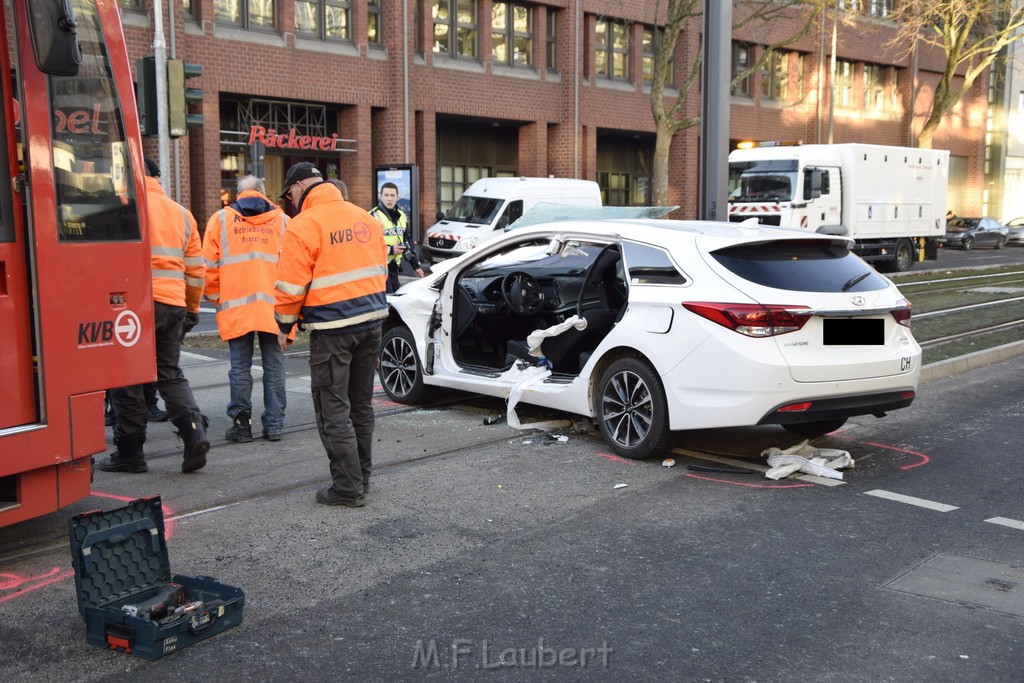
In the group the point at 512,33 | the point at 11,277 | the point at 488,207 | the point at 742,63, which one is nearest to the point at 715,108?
the point at 11,277

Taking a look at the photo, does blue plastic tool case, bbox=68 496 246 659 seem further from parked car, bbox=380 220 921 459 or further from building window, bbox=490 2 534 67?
building window, bbox=490 2 534 67

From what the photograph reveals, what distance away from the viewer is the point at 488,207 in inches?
1036

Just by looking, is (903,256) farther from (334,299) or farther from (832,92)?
(334,299)

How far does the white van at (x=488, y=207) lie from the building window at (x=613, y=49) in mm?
10227

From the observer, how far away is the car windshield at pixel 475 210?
85.6 feet

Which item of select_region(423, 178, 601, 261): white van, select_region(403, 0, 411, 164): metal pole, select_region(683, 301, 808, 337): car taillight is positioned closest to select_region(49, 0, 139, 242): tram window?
select_region(683, 301, 808, 337): car taillight

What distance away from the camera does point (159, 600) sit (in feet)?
14.4

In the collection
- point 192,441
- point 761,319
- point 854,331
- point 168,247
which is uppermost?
point 168,247

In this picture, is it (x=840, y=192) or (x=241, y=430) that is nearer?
(x=241, y=430)

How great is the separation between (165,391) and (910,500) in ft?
14.6

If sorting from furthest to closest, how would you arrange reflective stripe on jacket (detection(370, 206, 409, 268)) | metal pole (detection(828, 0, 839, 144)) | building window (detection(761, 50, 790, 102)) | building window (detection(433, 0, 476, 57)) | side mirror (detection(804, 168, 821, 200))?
building window (detection(761, 50, 790, 102))
metal pole (detection(828, 0, 839, 144))
building window (detection(433, 0, 476, 57))
side mirror (detection(804, 168, 821, 200))
reflective stripe on jacket (detection(370, 206, 409, 268))

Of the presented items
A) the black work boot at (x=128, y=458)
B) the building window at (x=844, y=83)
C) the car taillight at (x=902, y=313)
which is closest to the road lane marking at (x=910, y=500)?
the car taillight at (x=902, y=313)

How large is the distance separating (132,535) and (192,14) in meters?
24.3

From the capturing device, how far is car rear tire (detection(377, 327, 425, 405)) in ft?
30.0
